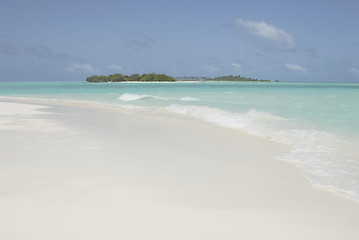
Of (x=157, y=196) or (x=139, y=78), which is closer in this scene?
A: (x=157, y=196)

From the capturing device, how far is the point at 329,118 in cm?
1101

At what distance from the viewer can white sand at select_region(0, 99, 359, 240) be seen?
7.70 ft

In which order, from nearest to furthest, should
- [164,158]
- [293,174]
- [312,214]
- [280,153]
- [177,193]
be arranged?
[312,214] < [177,193] < [293,174] < [164,158] < [280,153]

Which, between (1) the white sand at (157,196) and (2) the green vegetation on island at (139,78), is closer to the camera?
(1) the white sand at (157,196)

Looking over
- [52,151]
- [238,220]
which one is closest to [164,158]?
[52,151]

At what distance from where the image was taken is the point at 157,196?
9.84 feet

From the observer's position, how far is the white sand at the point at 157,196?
2348mm

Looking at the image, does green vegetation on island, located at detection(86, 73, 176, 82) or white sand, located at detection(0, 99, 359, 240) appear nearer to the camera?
white sand, located at detection(0, 99, 359, 240)

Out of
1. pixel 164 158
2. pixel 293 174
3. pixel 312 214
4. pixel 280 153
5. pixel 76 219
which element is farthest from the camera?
pixel 280 153

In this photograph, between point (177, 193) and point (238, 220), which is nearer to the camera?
point (238, 220)

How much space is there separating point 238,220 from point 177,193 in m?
0.78

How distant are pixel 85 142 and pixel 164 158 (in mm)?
1739

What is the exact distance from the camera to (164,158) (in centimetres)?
459

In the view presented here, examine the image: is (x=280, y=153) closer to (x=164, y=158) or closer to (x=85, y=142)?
(x=164, y=158)
